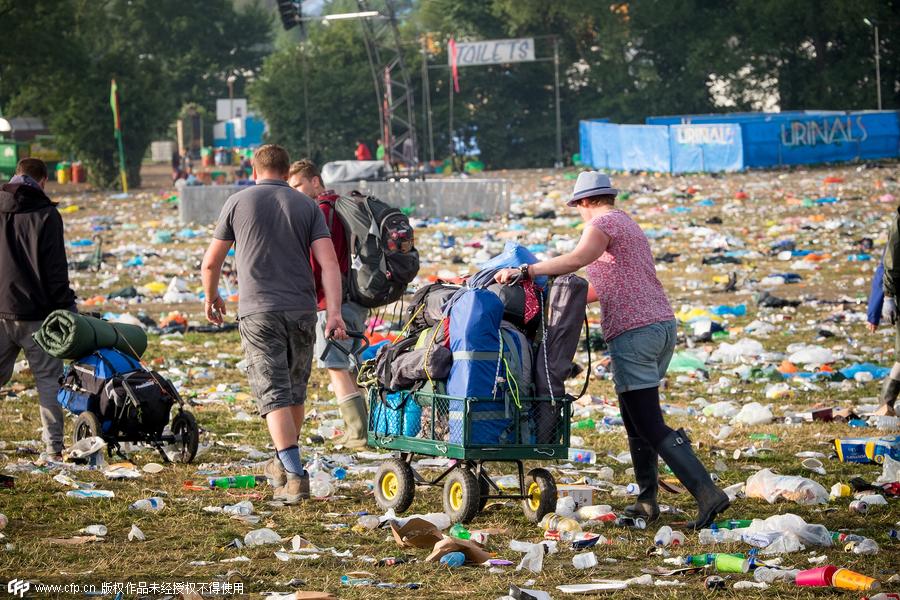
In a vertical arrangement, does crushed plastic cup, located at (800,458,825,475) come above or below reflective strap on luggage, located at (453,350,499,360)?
below

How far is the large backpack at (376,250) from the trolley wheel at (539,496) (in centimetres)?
197

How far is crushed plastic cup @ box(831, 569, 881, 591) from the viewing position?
481 centimetres

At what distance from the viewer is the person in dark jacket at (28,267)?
7520mm

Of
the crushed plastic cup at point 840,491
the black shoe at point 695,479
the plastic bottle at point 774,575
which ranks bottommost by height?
the crushed plastic cup at point 840,491

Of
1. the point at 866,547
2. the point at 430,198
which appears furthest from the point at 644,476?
the point at 430,198

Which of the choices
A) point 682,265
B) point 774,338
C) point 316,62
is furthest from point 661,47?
point 774,338

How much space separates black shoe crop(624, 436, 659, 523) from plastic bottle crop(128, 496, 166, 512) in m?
2.27

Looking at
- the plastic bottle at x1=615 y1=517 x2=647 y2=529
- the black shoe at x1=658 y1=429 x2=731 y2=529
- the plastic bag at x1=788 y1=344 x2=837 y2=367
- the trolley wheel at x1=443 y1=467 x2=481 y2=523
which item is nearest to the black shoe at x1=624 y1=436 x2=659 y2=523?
the plastic bottle at x1=615 y1=517 x2=647 y2=529

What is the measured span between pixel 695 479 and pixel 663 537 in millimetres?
363

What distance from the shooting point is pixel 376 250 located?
777cm

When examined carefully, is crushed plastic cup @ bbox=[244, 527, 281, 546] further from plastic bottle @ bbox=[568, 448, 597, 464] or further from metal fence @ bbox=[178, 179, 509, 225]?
metal fence @ bbox=[178, 179, 509, 225]

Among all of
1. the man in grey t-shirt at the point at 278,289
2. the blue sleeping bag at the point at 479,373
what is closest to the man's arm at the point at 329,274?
the man in grey t-shirt at the point at 278,289

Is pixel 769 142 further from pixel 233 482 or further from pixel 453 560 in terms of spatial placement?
pixel 453 560

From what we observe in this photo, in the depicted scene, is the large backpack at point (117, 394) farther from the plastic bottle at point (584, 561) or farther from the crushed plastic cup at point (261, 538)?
the plastic bottle at point (584, 561)
